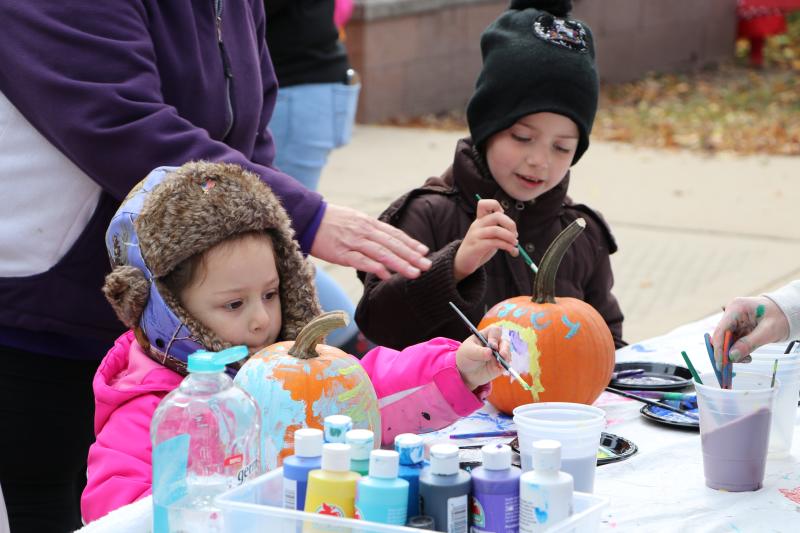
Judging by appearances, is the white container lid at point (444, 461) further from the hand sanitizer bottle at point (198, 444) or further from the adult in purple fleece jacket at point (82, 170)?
the adult in purple fleece jacket at point (82, 170)

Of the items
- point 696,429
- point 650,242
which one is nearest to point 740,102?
point 650,242

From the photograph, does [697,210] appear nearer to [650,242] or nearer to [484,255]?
[650,242]

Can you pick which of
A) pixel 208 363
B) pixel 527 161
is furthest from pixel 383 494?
pixel 527 161

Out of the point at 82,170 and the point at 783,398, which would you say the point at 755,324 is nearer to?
the point at 783,398

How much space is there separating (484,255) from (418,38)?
892cm

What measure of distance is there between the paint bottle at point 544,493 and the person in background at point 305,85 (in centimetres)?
388

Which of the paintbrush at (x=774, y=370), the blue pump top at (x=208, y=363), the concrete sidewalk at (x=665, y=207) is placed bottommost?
the concrete sidewalk at (x=665, y=207)

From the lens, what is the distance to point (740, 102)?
1254 centimetres

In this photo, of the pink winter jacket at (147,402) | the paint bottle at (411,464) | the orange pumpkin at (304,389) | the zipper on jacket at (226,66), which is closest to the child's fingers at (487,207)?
the pink winter jacket at (147,402)

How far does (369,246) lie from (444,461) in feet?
3.45

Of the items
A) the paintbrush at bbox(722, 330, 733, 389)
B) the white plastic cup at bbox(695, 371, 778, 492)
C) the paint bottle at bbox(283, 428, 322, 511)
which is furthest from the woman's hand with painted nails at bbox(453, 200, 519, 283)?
the paint bottle at bbox(283, 428, 322, 511)

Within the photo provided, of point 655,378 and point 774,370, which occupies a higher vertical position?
point 774,370

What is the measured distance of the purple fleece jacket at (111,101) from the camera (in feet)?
8.76

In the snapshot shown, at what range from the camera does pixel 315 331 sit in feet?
7.18
